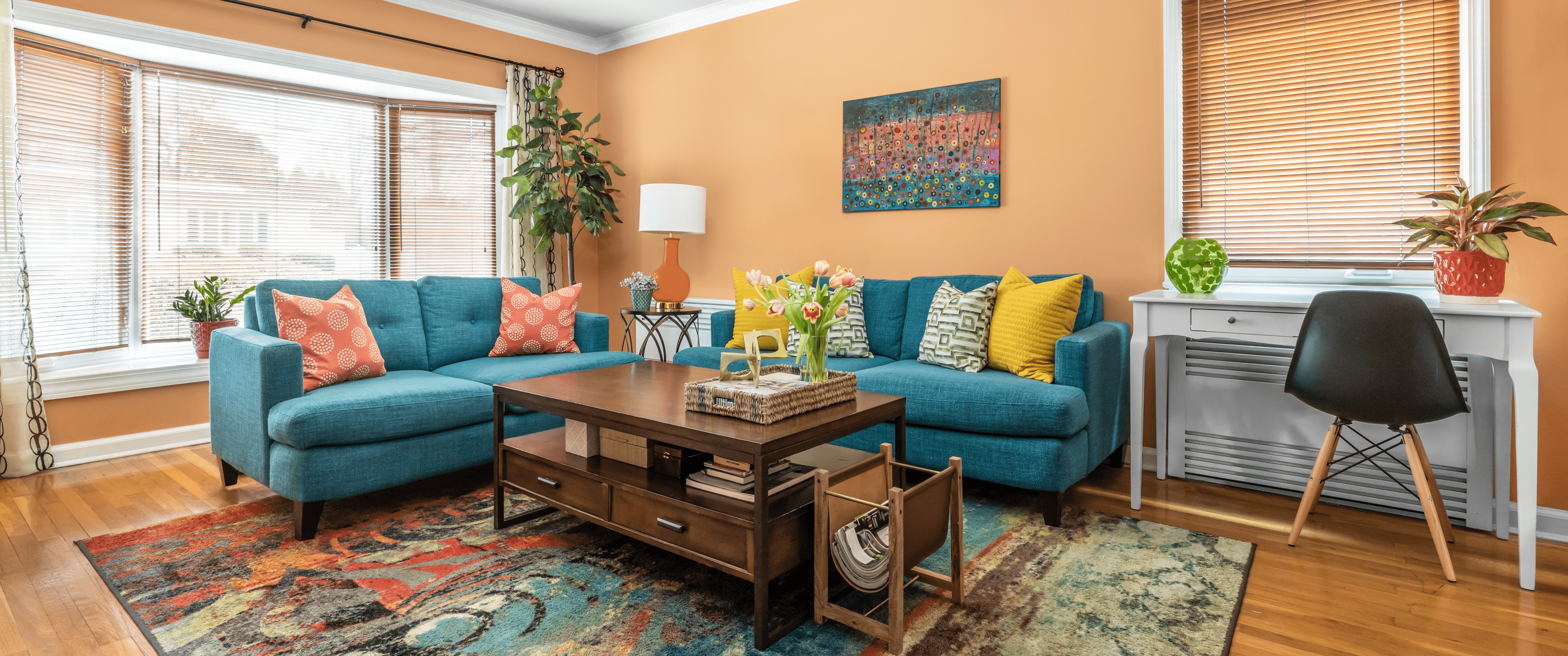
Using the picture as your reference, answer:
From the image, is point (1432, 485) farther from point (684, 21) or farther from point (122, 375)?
point (122, 375)

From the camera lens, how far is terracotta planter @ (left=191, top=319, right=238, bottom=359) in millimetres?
3744

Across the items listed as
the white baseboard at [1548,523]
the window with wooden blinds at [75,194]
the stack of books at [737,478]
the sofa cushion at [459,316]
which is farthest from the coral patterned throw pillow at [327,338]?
the white baseboard at [1548,523]

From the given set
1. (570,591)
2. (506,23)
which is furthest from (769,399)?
(506,23)

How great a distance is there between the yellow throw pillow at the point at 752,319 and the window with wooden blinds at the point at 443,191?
7.02ft

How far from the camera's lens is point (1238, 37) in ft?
9.98

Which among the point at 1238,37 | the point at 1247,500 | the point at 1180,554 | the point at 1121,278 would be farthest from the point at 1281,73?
the point at 1180,554

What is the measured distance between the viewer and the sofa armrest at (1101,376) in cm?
264

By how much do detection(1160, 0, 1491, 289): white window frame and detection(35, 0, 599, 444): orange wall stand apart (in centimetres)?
381

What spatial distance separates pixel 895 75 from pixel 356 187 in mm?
3317

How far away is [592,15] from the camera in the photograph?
4.84 meters

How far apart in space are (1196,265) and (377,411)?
3.01 meters

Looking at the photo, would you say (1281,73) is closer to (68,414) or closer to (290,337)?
(290,337)

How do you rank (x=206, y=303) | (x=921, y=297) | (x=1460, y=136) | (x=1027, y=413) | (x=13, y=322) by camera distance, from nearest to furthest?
(x=1027, y=413), (x=1460, y=136), (x=13, y=322), (x=921, y=297), (x=206, y=303)

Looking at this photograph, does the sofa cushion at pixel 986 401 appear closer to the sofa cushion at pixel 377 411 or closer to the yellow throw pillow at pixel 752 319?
the yellow throw pillow at pixel 752 319
